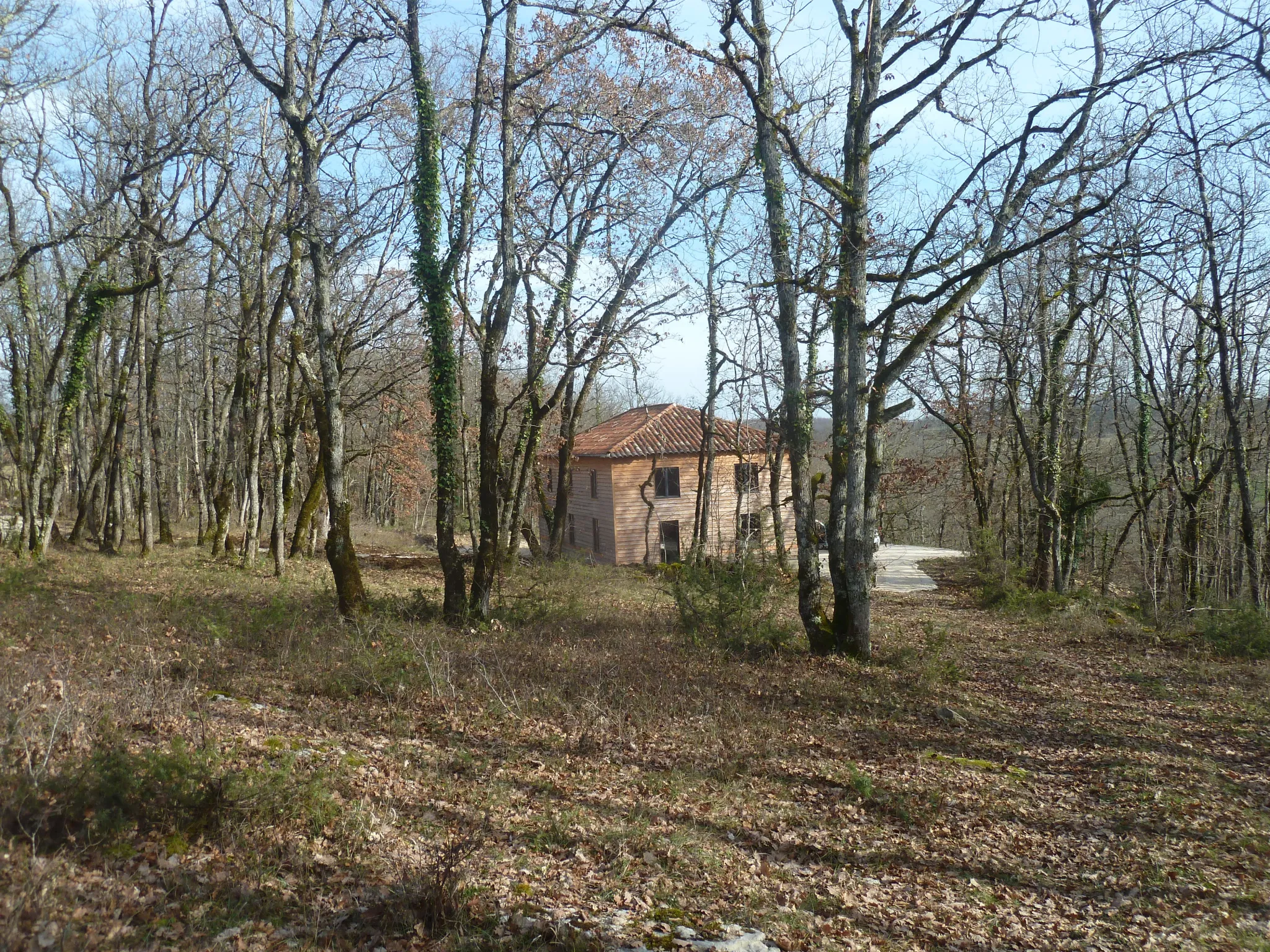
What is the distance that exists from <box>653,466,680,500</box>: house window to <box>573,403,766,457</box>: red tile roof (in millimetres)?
812

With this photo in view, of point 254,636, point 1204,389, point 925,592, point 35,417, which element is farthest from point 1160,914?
point 35,417

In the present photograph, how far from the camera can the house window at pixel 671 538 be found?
34281 millimetres

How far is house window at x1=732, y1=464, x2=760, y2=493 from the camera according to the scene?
23942 millimetres

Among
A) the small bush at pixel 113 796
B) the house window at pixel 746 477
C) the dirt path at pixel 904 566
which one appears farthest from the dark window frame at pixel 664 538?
the small bush at pixel 113 796

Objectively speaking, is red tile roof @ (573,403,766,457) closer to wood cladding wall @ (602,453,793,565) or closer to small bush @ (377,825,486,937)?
wood cladding wall @ (602,453,793,565)

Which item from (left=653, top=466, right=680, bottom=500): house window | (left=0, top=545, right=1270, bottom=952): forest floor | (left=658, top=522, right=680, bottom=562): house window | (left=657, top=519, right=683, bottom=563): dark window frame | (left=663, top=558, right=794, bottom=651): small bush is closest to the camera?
(left=0, top=545, right=1270, bottom=952): forest floor

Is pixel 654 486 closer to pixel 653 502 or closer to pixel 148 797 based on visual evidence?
pixel 653 502

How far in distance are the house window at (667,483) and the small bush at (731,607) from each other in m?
22.2

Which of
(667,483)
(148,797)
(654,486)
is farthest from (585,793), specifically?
(667,483)

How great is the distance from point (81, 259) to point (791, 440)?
1903 cm

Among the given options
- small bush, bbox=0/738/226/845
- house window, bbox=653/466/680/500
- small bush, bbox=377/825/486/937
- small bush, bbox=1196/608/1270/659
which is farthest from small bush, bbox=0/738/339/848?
house window, bbox=653/466/680/500

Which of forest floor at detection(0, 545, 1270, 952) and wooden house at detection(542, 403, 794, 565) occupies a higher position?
wooden house at detection(542, 403, 794, 565)

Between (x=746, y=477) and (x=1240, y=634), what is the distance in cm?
1667

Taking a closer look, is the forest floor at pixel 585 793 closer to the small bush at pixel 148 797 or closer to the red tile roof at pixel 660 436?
the small bush at pixel 148 797
